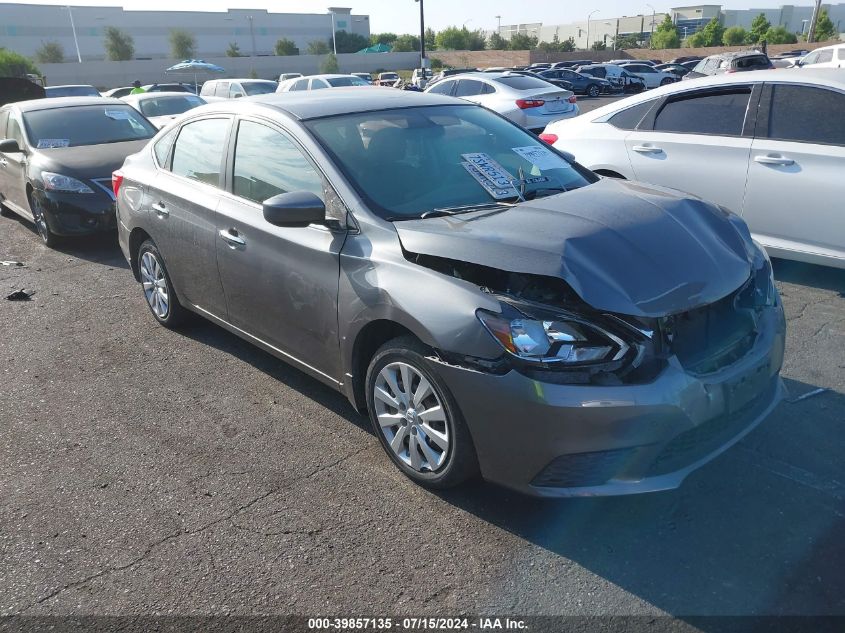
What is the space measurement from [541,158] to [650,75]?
125ft

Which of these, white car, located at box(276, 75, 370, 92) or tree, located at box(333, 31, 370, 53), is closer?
white car, located at box(276, 75, 370, 92)

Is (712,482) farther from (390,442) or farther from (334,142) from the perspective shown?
(334,142)

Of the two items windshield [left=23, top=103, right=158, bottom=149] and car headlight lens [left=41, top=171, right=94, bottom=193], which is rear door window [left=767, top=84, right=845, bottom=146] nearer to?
car headlight lens [left=41, top=171, right=94, bottom=193]

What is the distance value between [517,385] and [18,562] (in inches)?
87.0

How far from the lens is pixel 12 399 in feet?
14.7

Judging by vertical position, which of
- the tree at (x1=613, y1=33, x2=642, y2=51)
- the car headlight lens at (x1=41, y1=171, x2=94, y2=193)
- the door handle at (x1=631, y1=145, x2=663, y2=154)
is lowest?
the tree at (x1=613, y1=33, x2=642, y2=51)

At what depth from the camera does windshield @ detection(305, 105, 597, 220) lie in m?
3.59

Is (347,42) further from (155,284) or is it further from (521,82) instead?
(155,284)

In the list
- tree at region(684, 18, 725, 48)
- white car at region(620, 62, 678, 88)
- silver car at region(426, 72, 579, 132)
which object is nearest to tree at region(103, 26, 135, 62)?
white car at region(620, 62, 678, 88)

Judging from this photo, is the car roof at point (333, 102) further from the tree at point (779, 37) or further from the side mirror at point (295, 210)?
the tree at point (779, 37)

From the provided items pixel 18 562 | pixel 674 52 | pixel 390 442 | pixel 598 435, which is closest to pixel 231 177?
pixel 390 442

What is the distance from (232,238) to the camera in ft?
13.5

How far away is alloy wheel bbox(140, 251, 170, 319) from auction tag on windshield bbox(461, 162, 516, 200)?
2.54 metres

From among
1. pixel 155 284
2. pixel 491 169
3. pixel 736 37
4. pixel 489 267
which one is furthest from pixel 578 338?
pixel 736 37
